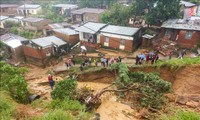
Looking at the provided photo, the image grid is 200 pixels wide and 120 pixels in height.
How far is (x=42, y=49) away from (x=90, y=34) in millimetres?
7352

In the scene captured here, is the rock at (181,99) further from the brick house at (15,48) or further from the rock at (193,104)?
the brick house at (15,48)

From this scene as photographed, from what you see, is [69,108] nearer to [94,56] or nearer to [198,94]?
[198,94]

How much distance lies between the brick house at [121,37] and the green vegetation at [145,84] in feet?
24.7

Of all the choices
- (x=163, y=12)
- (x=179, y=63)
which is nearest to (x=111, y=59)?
(x=179, y=63)

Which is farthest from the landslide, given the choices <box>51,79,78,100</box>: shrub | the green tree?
the green tree

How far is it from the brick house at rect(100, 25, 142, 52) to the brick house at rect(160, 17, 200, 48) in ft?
12.9

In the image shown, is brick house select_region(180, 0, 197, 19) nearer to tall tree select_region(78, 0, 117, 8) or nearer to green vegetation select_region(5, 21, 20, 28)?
tall tree select_region(78, 0, 117, 8)

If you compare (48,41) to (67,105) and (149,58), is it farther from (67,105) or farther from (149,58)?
(67,105)

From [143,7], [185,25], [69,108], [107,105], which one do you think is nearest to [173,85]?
[107,105]

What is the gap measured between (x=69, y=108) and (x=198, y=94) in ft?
30.3

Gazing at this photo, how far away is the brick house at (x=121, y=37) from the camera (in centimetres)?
2366

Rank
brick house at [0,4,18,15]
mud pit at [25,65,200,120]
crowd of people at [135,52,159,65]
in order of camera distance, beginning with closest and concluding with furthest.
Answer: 1. mud pit at [25,65,200,120]
2. crowd of people at [135,52,159,65]
3. brick house at [0,4,18,15]

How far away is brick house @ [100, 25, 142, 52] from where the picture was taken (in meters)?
23.7

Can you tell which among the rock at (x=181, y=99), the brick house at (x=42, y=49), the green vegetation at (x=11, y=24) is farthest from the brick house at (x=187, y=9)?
→ the green vegetation at (x=11, y=24)
